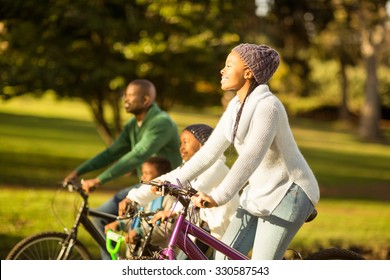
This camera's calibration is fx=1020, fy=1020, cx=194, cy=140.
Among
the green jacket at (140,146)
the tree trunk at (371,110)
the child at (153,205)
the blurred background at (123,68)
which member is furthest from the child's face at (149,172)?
the tree trunk at (371,110)

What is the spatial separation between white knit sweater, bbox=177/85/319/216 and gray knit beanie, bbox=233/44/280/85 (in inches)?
3.0

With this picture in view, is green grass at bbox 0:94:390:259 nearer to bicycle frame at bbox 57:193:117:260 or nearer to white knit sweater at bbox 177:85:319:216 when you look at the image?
bicycle frame at bbox 57:193:117:260

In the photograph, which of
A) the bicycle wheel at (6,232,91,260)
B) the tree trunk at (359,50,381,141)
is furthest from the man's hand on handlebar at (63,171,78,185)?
the tree trunk at (359,50,381,141)

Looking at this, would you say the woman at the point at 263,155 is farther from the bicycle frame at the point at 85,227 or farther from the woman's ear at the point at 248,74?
the bicycle frame at the point at 85,227

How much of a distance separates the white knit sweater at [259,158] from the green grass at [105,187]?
4.84 meters

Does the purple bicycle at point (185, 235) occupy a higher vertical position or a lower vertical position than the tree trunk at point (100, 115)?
higher

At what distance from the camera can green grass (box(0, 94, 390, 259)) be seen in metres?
13.1

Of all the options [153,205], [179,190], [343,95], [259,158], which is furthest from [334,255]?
[343,95]

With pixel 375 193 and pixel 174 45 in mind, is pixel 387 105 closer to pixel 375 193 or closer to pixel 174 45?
pixel 375 193

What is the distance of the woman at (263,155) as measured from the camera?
17.2ft

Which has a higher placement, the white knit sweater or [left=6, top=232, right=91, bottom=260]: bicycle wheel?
the white knit sweater

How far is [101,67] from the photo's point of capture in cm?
1711
